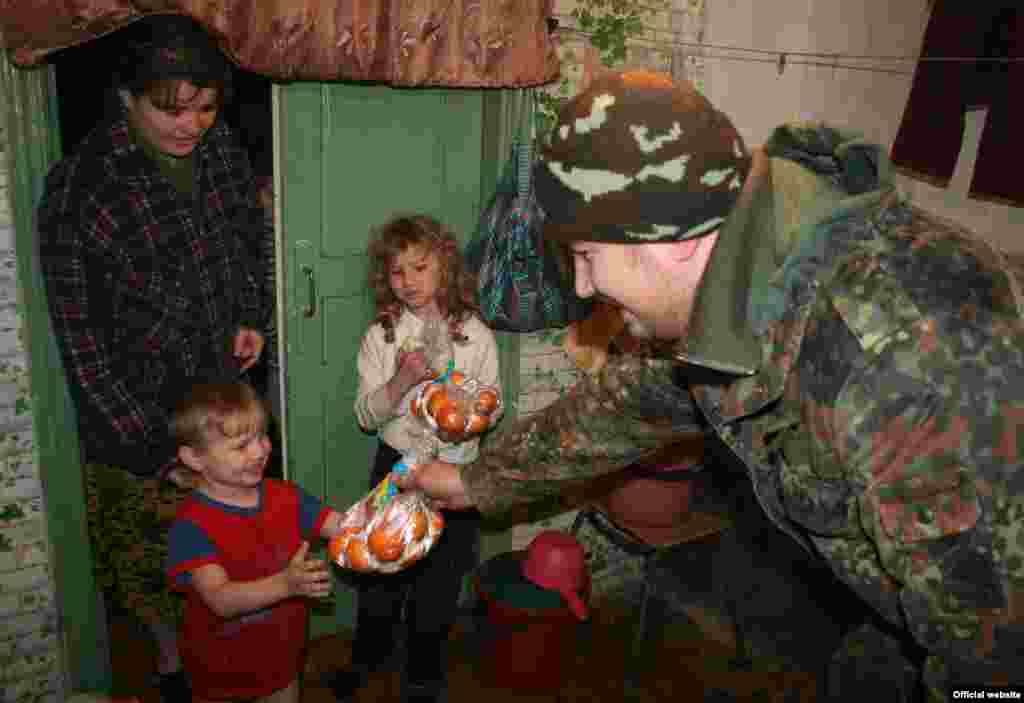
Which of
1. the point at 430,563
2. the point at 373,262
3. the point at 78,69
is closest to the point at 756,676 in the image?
the point at 430,563

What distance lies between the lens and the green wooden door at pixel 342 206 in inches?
118

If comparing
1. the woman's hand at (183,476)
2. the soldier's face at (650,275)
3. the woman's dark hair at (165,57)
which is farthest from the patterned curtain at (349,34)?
the soldier's face at (650,275)

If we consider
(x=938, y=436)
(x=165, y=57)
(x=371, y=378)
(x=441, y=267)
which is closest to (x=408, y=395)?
(x=371, y=378)

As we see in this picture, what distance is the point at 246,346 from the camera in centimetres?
297

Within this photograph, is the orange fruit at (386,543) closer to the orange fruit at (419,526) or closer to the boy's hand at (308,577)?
the orange fruit at (419,526)

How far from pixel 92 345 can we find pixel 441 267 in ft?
3.86

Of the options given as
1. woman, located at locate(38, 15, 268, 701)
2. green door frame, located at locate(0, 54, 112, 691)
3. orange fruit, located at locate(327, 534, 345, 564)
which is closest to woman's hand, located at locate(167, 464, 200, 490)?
woman, located at locate(38, 15, 268, 701)

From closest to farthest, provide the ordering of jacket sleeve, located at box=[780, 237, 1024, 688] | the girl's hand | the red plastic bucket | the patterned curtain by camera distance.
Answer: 1. jacket sleeve, located at box=[780, 237, 1024, 688]
2. the patterned curtain
3. the girl's hand
4. the red plastic bucket

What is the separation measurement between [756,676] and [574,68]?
2632mm

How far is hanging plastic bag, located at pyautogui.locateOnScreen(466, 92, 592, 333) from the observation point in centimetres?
314

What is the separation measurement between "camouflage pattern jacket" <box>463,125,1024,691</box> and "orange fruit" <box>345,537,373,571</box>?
37.7 inches

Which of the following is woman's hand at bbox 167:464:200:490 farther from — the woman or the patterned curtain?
the patterned curtain

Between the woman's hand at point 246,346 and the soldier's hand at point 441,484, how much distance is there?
98 centimetres

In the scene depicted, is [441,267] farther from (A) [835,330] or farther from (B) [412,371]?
(A) [835,330]
